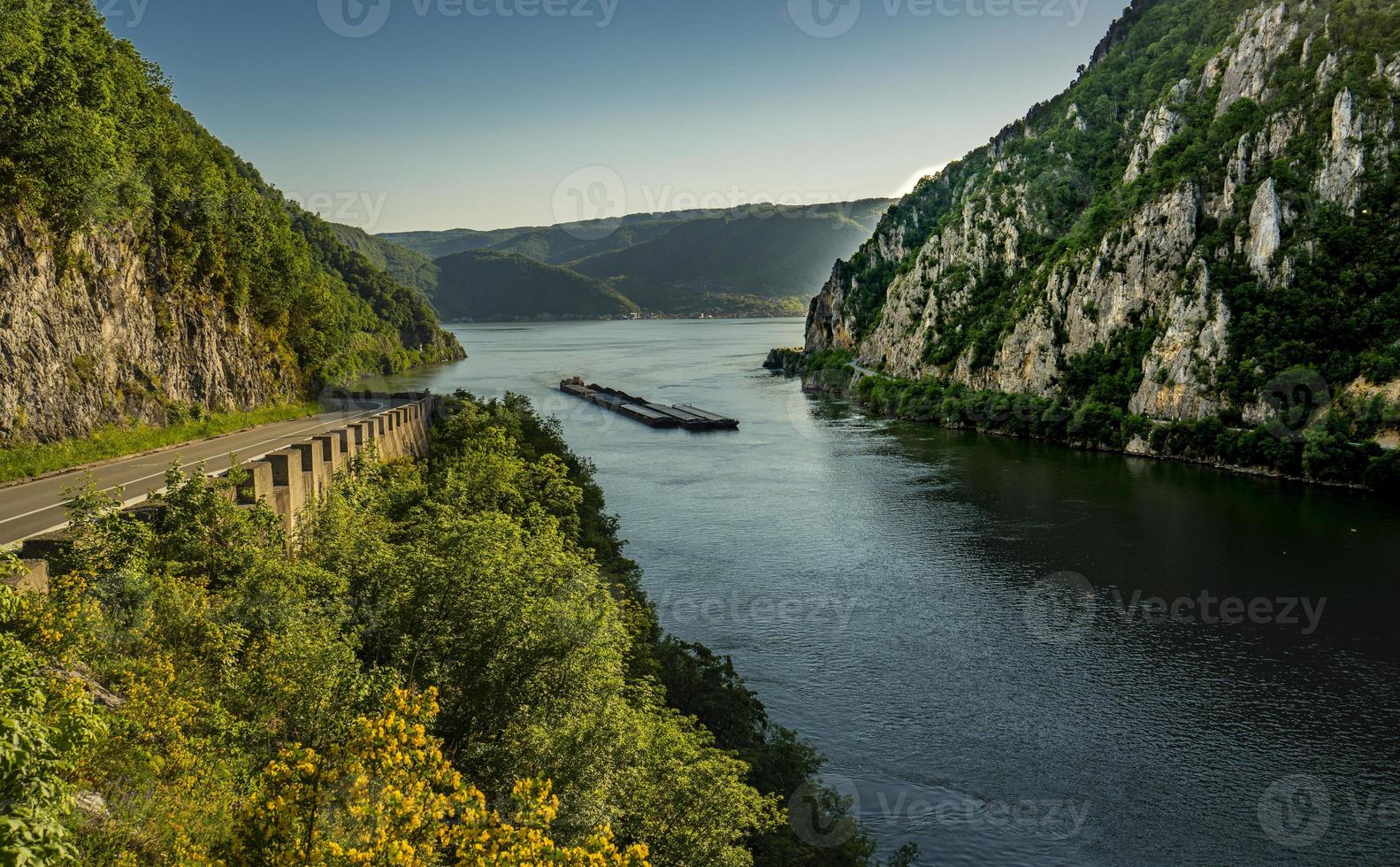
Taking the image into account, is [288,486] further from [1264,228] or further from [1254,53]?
[1254,53]

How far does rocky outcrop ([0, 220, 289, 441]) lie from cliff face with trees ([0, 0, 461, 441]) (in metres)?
0.07

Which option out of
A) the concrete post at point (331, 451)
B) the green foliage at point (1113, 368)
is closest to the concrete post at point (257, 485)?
the concrete post at point (331, 451)

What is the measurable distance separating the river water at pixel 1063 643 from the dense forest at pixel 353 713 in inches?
211

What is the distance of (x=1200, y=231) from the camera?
87000mm

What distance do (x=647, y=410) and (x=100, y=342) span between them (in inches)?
2819

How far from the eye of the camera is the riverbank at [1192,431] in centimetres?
6259

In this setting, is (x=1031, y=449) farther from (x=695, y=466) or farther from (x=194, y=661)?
(x=194, y=661)

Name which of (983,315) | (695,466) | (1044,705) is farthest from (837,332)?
(1044,705)

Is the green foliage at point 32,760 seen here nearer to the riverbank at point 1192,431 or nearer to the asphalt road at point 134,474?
the asphalt road at point 134,474

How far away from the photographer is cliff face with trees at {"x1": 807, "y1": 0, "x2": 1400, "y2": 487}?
73.4m

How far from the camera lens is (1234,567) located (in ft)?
145

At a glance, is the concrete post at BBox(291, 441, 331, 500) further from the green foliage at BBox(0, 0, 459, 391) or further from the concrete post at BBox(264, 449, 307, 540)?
the green foliage at BBox(0, 0, 459, 391)

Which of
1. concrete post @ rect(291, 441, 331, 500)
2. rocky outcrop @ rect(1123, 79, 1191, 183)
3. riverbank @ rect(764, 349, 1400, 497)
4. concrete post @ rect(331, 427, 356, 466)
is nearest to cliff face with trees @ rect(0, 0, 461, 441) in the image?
concrete post @ rect(331, 427, 356, 466)

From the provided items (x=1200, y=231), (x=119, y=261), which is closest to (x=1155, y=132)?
(x=1200, y=231)
